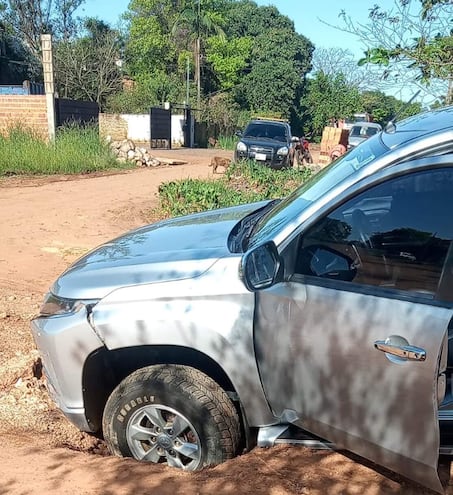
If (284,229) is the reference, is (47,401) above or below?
below

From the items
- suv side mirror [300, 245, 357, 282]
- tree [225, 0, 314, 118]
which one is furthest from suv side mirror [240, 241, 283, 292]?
tree [225, 0, 314, 118]

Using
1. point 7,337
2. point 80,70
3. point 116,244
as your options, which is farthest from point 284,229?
point 80,70

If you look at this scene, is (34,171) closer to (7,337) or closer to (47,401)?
(7,337)

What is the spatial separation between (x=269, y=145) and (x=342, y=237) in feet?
52.9

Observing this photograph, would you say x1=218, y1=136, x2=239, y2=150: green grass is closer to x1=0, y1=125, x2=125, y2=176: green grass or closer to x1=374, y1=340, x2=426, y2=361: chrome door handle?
x1=0, y1=125, x2=125, y2=176: green grass

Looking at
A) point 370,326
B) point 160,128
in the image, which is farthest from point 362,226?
point 160,128

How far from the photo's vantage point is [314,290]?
244 cm

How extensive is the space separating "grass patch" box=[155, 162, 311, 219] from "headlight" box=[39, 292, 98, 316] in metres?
6.09

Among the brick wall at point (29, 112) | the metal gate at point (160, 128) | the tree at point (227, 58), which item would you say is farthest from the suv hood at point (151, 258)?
the tree at point (227, 58)

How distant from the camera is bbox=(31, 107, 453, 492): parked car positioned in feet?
7.50

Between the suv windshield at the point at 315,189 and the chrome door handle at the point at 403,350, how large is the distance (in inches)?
26.9

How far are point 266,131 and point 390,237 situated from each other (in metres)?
17.3

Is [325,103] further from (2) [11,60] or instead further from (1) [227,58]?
(2) [11,60]

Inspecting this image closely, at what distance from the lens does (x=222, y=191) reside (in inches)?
394
